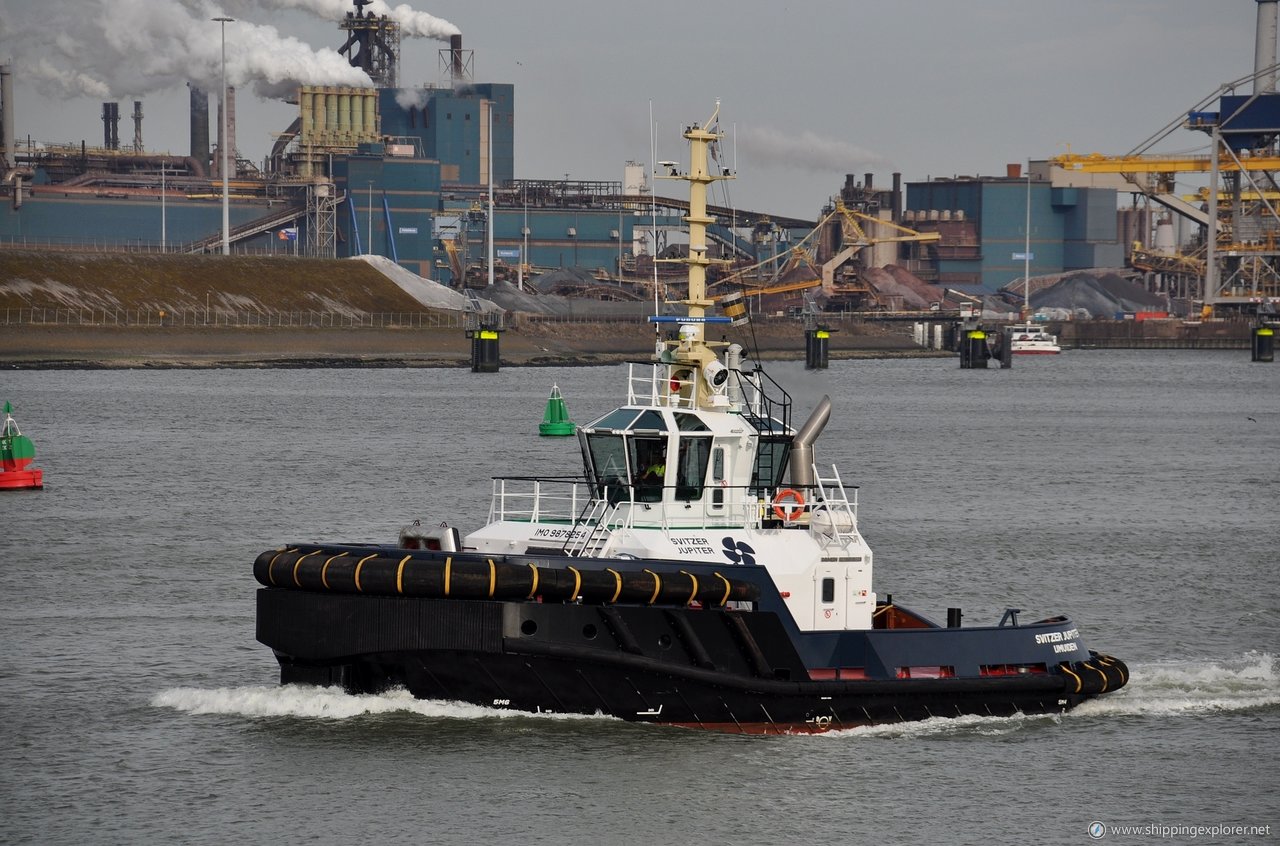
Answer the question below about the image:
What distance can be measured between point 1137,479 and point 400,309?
79.2 metres

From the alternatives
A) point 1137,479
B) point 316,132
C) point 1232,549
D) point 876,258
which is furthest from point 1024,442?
point 876,258

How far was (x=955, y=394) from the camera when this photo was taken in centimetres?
10000

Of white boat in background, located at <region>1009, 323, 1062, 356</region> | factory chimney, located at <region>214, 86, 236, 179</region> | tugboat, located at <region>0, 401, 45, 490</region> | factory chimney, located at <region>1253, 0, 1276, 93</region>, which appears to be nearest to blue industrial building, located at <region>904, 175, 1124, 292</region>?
white boat in background, located at <region>1009, 323, 1062, 356</region>

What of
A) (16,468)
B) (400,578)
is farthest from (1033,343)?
(400,578)

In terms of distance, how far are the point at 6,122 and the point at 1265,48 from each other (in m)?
95.6

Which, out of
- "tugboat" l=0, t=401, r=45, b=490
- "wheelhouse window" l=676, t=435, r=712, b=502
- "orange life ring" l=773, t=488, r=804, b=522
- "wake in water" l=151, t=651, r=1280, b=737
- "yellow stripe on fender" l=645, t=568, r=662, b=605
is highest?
"wheelhouse window" l=676, t=435, r=712, b=502

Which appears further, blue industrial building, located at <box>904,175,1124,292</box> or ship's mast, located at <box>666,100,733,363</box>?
blue industrial building, located at <box>904,175,1124,292</box>

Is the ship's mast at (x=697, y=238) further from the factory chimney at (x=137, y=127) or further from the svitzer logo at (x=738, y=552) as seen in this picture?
the factory chimney at (x=137, y=127)

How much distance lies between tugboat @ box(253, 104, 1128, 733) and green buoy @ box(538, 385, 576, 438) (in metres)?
39.6

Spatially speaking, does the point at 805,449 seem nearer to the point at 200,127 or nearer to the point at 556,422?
the point at 556,422

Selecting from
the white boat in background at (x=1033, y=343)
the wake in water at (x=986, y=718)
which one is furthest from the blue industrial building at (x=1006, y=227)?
the wake in water at (x=986, y=718)

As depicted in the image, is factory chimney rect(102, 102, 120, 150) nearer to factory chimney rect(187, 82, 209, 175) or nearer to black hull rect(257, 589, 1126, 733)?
factory chimney rect(187, 82, 209, 175)

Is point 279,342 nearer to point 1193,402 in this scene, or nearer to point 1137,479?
point 1193,402

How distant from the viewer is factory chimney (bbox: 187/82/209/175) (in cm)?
15575
